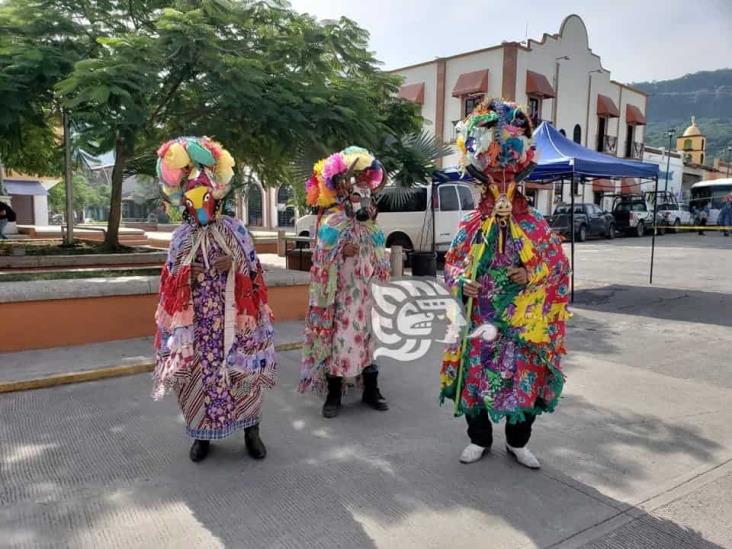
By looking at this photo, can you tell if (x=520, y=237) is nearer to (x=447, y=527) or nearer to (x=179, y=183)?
(x=447, y=527)

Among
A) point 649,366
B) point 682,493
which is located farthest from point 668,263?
point 682,493

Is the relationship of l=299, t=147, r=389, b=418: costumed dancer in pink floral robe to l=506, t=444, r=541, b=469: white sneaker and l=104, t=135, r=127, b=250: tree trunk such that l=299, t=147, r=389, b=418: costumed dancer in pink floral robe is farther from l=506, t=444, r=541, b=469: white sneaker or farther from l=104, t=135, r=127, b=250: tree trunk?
l=104, t=135, r=127, b=250: tree trunk

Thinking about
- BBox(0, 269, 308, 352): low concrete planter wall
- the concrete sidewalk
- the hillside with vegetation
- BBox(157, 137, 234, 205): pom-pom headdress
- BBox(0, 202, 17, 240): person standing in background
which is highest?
the hillside with vegetation

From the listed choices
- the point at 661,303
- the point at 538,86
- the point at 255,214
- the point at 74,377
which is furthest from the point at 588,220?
the point at 255,214

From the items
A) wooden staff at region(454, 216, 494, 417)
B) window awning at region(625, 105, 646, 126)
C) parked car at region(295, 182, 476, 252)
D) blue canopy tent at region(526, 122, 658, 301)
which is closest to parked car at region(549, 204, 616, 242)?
parked car at region(295, 182, 476, 252)

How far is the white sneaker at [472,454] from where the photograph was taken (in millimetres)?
3256

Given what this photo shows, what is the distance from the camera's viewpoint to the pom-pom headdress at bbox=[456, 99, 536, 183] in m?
2.97

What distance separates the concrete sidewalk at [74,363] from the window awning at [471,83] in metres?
21.4

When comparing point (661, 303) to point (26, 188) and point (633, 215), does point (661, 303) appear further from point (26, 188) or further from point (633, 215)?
point (26, 188)

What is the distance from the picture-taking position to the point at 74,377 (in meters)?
4.73

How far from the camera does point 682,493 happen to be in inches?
117

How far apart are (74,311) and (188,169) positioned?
136 inches

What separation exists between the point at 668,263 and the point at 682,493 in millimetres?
12709

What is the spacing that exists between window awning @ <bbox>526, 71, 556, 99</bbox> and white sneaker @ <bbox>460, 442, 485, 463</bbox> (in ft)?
81.4
